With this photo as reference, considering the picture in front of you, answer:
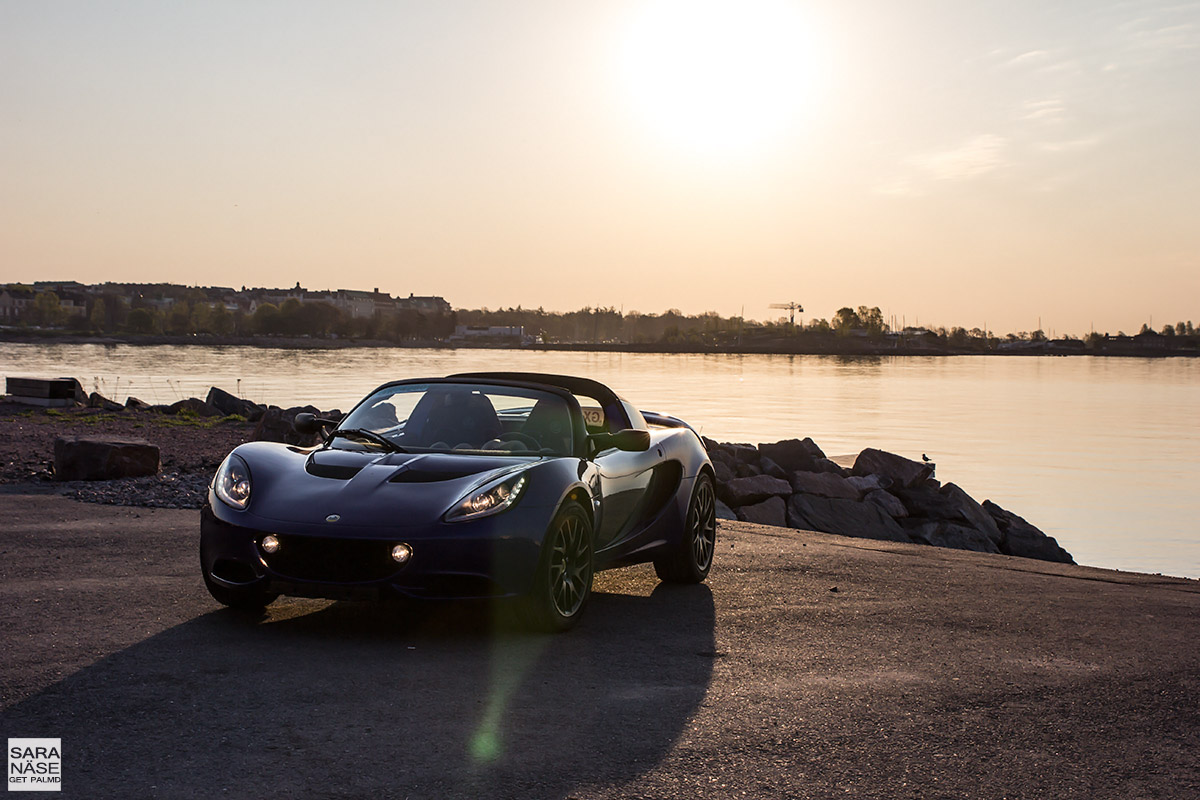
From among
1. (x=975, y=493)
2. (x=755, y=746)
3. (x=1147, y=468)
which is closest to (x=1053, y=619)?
(x=755, y=746)

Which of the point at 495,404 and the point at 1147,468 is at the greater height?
the point at 495,404

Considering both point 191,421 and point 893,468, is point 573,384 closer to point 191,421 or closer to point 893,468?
point 893,468

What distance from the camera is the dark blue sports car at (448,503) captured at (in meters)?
5.93

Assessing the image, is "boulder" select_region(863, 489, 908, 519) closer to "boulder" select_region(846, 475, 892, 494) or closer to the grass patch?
"boulder" select_region(846, 475, 892, 494)

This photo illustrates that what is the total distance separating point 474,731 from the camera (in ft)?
15.1

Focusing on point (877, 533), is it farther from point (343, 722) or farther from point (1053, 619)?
point (343, 722)

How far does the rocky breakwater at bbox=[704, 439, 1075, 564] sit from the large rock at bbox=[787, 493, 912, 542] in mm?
14

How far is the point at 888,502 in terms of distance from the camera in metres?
17.7

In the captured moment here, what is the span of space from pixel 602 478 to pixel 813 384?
7489cm

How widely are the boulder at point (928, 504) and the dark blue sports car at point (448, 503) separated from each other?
36.4 feet

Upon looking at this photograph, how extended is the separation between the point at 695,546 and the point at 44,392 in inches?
853

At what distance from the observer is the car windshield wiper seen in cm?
693

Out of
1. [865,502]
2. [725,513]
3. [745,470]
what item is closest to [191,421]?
[745,470]

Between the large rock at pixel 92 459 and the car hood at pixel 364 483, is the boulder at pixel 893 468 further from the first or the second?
the car hood at pixel 364 483
